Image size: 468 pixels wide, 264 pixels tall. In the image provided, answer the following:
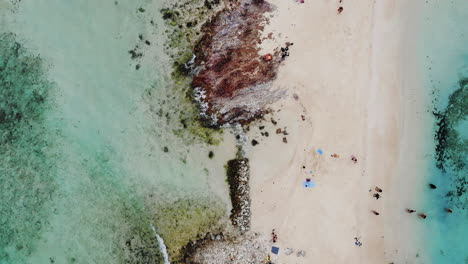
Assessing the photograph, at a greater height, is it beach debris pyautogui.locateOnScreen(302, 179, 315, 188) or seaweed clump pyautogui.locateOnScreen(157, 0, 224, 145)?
seaweed clump pyautogui.locateOnScreen(157, 0, 224, 145)

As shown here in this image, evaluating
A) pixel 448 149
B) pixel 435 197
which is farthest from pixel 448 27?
pixel 435 197

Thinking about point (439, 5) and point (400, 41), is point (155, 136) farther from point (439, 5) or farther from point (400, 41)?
point (439, 5)

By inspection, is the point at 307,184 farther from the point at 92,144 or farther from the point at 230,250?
the point at 92,144

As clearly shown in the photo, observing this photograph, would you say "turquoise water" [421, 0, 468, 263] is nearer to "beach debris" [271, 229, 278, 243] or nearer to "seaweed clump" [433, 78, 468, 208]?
"seaweed clump" [433, 78, 468, 208]

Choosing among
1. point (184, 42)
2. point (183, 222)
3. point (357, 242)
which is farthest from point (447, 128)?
point (183, 222)

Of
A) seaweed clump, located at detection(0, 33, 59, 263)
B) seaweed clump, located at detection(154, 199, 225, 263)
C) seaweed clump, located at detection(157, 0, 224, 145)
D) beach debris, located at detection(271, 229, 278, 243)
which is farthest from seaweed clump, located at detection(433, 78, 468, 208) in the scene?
seaweed clump, located at detection(0, 33, 59, 263)

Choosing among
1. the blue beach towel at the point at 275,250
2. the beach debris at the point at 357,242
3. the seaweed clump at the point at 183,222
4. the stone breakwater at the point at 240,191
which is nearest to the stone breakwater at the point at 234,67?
the stone breakwater at the point at 240,191

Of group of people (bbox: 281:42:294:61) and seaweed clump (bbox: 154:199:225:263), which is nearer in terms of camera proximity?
group of people (bbox: 281:42:294:61)
